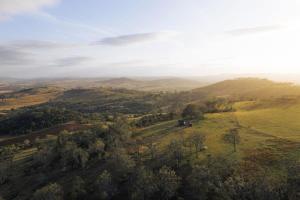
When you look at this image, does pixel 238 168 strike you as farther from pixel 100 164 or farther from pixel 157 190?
pixel 100 164

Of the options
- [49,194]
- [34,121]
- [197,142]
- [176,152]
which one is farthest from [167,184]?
[34,121]

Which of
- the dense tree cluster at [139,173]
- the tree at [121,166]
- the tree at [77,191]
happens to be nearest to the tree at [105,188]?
the dense tree cluster at [139,173]

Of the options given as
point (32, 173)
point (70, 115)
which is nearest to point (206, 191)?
point (32, 173)

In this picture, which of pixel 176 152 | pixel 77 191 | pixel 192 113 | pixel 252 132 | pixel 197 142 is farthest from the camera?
pixel 192 113

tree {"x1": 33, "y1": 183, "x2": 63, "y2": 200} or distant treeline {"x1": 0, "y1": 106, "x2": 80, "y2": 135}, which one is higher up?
tree {"x1": 33, "y1": 183, "x2": 63, "y2": 200}

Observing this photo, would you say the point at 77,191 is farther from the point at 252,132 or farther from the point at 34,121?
the point at 34,121

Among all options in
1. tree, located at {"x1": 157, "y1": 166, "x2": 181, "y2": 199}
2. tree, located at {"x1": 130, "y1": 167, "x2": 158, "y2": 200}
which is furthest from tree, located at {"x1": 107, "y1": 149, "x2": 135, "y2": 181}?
tree, located at {"x1": 157, "y1": 166, "x2": 181, "y2": 199}

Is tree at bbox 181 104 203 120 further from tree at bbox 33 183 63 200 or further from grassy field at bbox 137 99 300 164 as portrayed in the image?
tree at bbox 33 183 63 200

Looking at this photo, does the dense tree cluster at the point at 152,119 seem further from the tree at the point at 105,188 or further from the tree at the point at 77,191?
the tree at the point at 105,188
